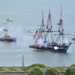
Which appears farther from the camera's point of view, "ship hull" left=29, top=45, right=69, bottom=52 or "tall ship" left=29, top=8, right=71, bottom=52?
"tall ship" left=29, top=8, right=71, bottom=52

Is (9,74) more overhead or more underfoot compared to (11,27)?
more underfoot

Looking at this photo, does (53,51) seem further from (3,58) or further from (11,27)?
(11,27)

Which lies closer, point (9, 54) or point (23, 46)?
point (9, 54)

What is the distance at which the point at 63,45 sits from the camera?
4494 centimetres

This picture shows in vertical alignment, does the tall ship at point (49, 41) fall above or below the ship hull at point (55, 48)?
above

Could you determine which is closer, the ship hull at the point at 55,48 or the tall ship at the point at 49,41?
the ship hull at the point at 55,48

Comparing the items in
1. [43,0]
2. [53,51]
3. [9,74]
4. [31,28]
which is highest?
[43,0]

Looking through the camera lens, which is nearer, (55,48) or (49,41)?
(55,48)

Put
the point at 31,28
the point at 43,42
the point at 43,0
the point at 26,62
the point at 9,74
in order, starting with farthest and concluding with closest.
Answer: the point at 43,0
the point at 31,28
the point at 43,42
the point at 26,62
the point at 9,74

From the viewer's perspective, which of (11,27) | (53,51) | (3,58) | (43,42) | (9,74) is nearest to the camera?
(9,74)

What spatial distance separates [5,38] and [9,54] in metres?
9.55

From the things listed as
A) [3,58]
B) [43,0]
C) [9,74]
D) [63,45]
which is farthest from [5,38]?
[43,0]

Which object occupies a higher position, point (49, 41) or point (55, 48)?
point (49, 41)

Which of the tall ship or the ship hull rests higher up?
the tall ship
